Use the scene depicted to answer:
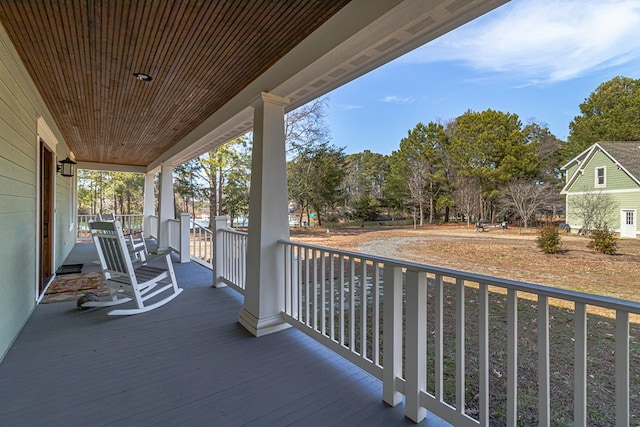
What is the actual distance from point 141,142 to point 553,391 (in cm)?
728

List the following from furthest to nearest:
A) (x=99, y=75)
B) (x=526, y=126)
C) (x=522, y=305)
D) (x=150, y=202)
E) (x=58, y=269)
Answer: (x=150, y=202) < (x=526, y=126) < (x=58, y=269) < (x=522, y=305) < (x=99, y=75)

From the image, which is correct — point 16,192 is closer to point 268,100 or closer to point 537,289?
point 268,100

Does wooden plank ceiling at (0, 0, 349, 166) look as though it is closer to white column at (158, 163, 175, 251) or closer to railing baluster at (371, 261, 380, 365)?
railing baluster at (371, 261, 380, 365)

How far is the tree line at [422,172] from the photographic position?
4.41 m

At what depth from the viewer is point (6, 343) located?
2.24 metres

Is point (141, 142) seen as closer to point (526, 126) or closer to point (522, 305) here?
point (522, 305)

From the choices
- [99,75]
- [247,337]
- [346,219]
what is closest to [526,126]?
[247,337]

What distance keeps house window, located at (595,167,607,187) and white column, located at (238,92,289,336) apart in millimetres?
4609

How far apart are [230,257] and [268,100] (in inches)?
85.4

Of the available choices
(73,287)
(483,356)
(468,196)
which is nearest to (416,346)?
(483,356)

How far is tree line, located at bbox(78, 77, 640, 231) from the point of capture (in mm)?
4410

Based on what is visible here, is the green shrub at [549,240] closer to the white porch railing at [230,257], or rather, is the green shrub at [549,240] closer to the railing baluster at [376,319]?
the railing baluster at [376,319]

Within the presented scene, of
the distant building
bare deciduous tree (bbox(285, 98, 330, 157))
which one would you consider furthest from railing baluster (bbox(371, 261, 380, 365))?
bare deciduous tree (bbox(285, 98, 330, 157))

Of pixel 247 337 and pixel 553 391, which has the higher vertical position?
pixel 247 337
